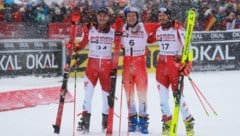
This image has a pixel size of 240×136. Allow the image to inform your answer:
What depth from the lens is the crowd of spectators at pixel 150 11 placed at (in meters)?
18.5

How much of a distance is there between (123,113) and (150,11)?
9376 mm

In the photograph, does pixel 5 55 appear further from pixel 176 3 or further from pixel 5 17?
pixel 176 3

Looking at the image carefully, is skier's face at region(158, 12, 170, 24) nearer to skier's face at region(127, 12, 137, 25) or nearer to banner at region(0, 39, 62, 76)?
skier's face at region(127, 12, 137, 25)

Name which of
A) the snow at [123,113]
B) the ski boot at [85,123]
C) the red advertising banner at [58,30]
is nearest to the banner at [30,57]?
the snow at [123,113]

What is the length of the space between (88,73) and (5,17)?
31.3 ft

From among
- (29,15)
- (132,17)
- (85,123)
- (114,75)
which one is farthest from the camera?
(29,15)

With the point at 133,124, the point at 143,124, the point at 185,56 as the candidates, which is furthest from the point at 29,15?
the point at 185,56

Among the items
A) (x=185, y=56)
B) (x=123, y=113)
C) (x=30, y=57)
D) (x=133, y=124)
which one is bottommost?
(x=123, y=113)

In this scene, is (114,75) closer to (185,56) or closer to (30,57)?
(185,56)

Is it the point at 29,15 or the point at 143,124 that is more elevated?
the point at 29,15

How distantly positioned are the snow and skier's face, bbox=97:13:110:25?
198 cm

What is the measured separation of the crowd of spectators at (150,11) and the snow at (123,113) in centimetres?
334

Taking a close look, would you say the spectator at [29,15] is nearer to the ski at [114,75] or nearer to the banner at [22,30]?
the banner at [22,30]

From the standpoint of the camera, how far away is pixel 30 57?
16078 mm
